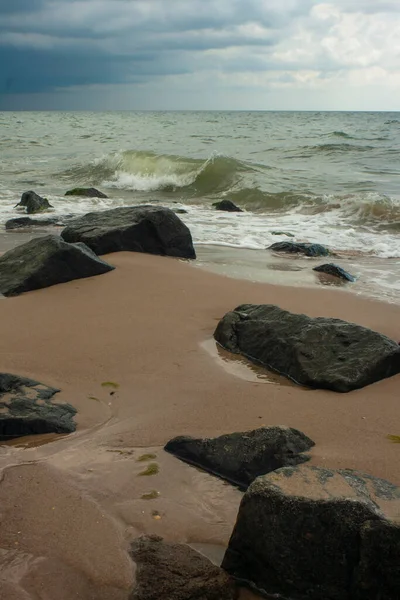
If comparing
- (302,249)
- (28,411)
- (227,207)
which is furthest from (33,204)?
(28,411)

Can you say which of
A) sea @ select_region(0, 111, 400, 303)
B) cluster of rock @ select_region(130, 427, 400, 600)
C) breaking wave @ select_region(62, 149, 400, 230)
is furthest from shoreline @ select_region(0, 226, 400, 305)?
cluster of rock @ select_region(130, 427, 400, 600)

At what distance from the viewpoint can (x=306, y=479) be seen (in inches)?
95.4

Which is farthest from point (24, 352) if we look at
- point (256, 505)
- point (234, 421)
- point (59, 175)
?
point (59, 175)

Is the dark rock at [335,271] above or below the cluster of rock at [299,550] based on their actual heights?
below

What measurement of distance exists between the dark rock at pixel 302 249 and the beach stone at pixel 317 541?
Result: 6.61 metres

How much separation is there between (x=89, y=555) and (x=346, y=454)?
4.45 ft

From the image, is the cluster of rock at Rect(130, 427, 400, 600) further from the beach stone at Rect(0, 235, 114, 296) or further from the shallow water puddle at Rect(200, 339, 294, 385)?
the beach stone at Rect(0, 235, 114, 296)

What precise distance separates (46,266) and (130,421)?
3113 mm

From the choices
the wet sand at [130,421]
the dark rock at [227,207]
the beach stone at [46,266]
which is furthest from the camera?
the dark rock at [227,207]

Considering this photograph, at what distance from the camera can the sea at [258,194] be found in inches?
329

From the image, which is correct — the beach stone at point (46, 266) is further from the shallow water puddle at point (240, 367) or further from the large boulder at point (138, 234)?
the shallow water puddle at point (240, 367)

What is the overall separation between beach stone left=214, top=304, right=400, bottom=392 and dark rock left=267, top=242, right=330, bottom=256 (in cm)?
408

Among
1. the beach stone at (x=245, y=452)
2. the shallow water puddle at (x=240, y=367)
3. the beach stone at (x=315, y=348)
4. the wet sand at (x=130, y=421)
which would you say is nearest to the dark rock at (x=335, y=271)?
the wet sand at (x=130, y=421)

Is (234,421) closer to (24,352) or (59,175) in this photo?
(24,352)
